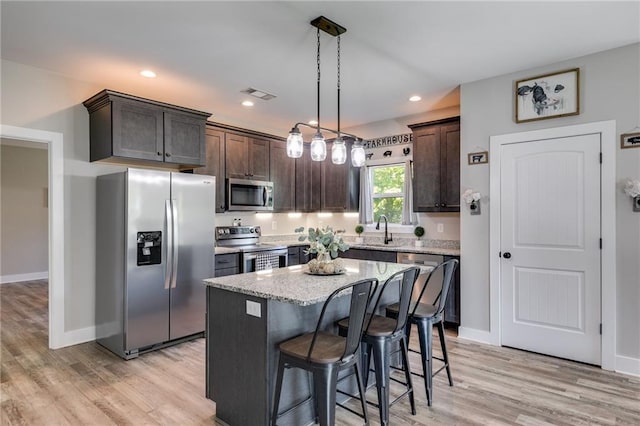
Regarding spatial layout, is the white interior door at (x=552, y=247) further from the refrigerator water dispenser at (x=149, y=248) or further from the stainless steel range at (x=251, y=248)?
the refrigerator water dispenser at (x=149, y=248)

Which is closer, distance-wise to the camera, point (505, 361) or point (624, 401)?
point (624, 401)

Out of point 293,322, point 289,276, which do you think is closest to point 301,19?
point 289,276

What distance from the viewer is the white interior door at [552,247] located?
330cm

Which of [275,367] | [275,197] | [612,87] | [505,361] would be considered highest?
[612,87]

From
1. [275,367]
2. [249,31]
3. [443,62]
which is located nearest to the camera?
[275,367]

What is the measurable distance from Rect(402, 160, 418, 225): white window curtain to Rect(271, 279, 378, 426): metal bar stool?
130 inches

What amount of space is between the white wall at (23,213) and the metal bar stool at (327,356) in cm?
746

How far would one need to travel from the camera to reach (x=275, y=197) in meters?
5.54

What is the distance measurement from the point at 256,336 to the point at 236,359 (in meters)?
0.27

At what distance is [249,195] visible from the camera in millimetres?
5129

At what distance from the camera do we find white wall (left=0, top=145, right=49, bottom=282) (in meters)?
7.26

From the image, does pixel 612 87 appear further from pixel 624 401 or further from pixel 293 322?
pixel 293 322

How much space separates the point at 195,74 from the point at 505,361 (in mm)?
4107

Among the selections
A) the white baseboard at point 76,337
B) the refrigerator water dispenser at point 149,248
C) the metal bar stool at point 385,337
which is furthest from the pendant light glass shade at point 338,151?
the white baseboard at point 76,337
